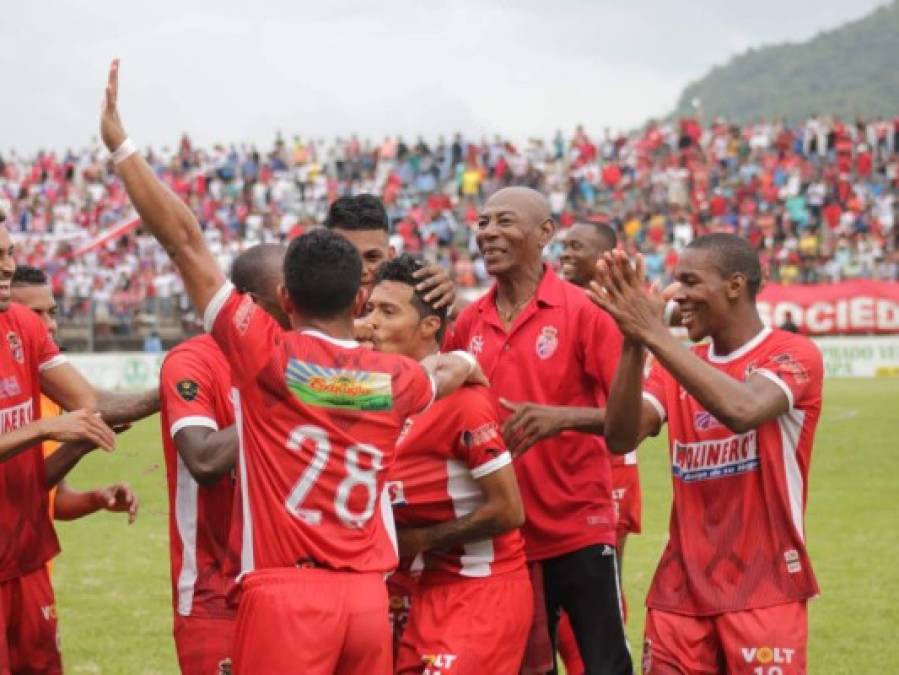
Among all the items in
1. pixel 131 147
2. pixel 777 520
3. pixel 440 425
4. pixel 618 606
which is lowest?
pixel 618 606

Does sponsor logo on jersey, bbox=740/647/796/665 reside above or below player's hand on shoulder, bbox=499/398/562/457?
below

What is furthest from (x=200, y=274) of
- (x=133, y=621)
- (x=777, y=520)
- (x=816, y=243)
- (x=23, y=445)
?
(x=816, y=243)

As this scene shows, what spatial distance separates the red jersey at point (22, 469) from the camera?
6344 mm

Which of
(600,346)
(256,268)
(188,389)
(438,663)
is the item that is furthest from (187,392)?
(600,346)

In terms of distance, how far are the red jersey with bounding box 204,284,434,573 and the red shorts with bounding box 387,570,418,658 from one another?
3.92 ft

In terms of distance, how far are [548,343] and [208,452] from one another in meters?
1.94

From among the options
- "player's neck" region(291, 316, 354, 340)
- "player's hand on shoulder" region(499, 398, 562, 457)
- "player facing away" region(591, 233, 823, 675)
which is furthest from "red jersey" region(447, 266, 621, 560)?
"player's neck" region(291, 316, 354, 340)

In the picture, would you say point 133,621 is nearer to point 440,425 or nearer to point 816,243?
point 440,425

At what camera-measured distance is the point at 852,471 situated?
20.1 metres

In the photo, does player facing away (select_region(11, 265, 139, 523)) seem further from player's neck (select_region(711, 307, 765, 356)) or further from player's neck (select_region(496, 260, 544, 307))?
player's neck (select_region(711, 307, 765, 356))

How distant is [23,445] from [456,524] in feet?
5.86

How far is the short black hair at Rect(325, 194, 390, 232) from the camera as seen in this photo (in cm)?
738

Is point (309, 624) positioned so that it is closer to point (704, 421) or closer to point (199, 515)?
point (199, 515)

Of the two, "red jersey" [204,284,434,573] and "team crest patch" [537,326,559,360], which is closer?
"red jersey" [204,284,434,573]
